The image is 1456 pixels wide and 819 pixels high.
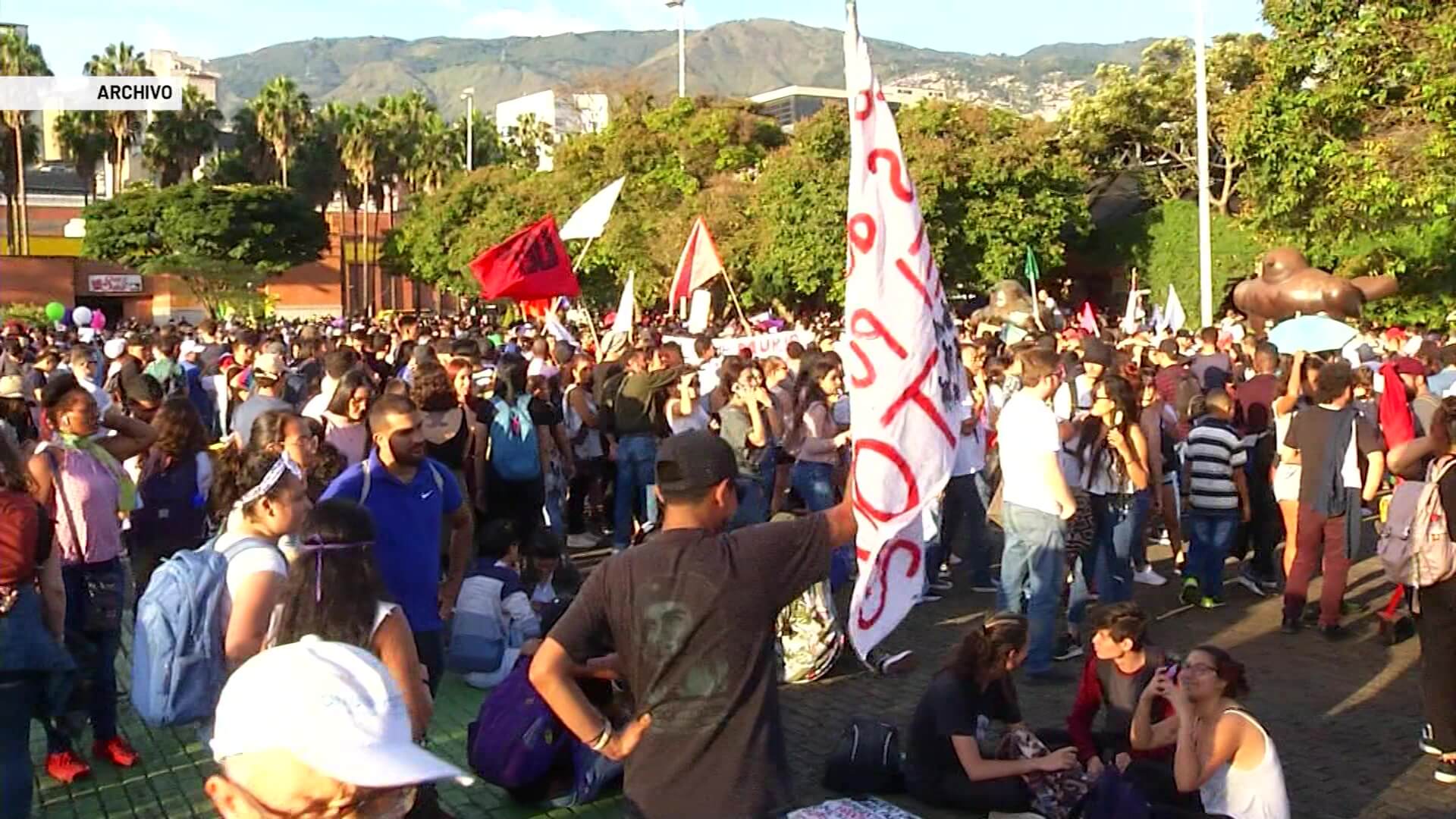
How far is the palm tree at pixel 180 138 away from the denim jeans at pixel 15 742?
5957cm

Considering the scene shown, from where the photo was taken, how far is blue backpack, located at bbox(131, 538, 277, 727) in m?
4.34

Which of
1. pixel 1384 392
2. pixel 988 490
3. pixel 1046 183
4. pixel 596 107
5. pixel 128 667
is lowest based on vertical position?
pixel 128 667

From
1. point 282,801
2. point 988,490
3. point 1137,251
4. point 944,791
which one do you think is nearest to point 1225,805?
point 944,791

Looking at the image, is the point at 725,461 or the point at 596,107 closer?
the point at 725,461

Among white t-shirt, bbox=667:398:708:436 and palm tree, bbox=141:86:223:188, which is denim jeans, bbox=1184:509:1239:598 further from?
palm tree, bbox=141:86:223:188

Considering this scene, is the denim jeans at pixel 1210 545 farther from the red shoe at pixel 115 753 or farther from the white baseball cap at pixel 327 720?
the white baseball cap at pixel 327 720

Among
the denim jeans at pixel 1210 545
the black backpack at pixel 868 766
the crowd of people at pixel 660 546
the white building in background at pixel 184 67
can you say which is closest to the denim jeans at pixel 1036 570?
the crowd of people at pixel 660 546

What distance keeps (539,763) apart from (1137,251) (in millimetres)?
37160

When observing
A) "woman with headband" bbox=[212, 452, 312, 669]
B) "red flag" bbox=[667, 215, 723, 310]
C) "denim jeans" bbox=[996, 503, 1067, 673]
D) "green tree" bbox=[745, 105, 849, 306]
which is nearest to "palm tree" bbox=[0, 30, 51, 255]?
"green tree" bbox=[745, 105, 849, 306]

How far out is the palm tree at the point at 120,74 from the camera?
59.2 meters

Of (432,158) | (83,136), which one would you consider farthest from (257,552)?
(432,158)

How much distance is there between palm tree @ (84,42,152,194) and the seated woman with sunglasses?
61.0 metres

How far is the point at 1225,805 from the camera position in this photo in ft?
16.2

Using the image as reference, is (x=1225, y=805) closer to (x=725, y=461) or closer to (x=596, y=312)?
(x=725, y=461)
